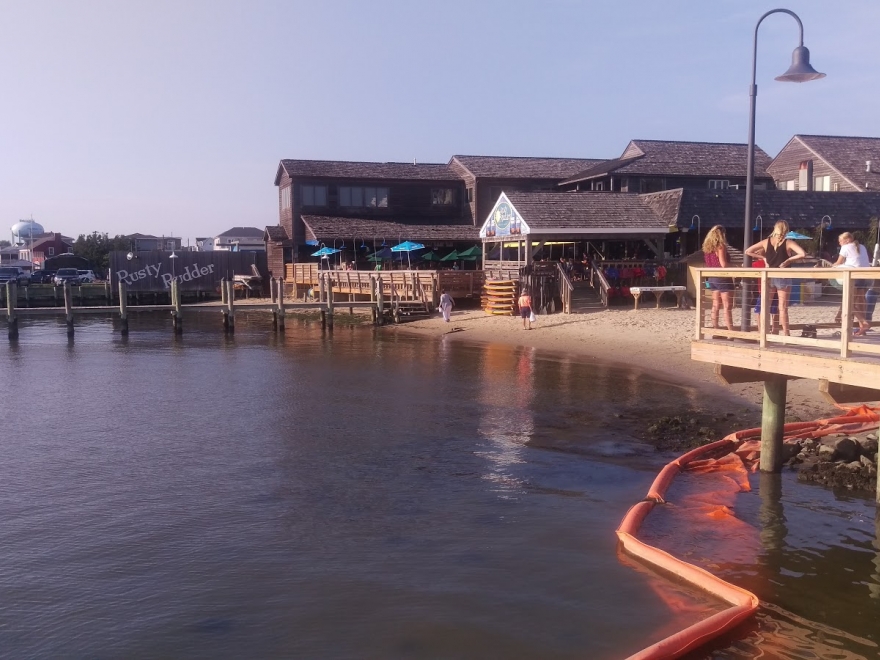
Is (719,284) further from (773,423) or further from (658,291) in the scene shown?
(658,291)

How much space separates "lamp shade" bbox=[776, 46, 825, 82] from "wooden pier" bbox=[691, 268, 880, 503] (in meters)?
3.79

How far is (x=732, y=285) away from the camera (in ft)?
38.2

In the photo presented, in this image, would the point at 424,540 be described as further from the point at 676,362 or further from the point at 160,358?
the point at 160,358

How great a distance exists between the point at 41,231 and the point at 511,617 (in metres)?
124

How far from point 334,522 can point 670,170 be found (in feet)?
127

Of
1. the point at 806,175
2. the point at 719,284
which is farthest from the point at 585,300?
the point at 806,175

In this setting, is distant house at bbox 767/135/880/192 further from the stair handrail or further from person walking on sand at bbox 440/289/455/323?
person walking on sand at bbox 440/289/455/323

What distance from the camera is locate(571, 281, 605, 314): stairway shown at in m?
30.6

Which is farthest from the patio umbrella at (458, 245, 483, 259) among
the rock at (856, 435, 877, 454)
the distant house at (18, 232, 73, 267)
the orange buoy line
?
the distant house at (18, 232, 73, 267)

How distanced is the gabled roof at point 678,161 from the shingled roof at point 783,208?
10.9m

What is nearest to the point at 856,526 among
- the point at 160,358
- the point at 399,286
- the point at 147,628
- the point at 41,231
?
the point at 147,628

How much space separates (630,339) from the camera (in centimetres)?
2544

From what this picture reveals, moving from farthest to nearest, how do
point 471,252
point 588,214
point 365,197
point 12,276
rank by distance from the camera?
point 12,276 → point 365,197 → point 471,252 → point 588,214

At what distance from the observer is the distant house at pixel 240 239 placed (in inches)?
3671
